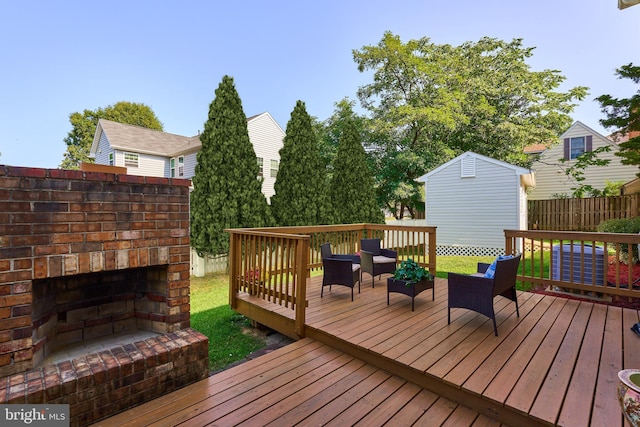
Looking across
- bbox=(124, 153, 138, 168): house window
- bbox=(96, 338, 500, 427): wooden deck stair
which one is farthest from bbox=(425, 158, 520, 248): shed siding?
bbox=(124, 153, 138, 168): house window

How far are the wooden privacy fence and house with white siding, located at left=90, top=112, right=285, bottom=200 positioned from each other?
13.2m

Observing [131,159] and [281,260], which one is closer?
→ [281,260]

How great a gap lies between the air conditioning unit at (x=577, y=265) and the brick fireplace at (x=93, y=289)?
5105 mm

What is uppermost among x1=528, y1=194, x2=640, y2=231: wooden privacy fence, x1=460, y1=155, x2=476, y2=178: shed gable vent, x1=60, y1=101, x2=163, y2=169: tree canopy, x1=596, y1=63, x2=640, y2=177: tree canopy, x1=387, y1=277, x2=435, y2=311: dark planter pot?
x1=60, y1=101, x2=163, y2=169: tree canopy

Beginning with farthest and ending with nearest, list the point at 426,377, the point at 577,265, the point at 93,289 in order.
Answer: the point at 577,265 → the point at 93,289 → the point at 426,377

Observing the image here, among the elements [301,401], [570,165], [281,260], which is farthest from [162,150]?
[570,165]

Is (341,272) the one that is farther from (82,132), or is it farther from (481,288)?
(82,132)

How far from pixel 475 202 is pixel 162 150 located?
15613 mm

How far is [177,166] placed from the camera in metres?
16.1

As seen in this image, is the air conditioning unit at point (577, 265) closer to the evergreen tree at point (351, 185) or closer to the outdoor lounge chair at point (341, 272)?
the outdoor lounge chair at point (341, 272)

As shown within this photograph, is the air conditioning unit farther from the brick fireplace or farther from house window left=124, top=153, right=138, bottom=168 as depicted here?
house window left=124, top=153, right=138, bottom=168

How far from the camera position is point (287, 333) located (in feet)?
11.9

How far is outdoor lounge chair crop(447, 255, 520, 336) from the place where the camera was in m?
3.10

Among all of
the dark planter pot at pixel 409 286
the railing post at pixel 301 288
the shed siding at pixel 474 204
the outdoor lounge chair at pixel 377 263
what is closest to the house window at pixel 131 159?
the shed siding at pixel 474 204
